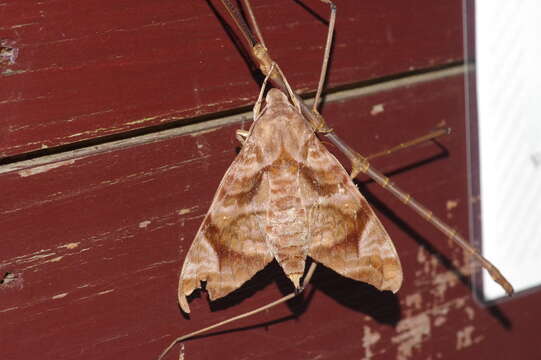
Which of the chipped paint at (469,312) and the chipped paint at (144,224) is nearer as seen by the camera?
the chipped paint at (144,224)

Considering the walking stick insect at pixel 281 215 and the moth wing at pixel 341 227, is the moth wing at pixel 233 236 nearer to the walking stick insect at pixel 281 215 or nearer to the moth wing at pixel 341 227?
the walking stick insect at pixel 281 215

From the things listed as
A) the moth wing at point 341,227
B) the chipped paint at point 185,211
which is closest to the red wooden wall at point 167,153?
the chipped paint at point 185,211

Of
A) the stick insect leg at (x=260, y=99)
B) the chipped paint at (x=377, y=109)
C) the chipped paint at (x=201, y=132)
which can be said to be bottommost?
the chipped paint at (x=377, y=109)

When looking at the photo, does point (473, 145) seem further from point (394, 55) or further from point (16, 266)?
point (16, 266)

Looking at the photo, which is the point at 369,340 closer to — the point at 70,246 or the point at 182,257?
the point at 182,257

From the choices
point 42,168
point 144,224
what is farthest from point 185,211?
point 42,168

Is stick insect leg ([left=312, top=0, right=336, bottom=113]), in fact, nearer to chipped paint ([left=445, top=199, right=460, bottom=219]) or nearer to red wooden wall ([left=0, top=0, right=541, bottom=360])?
red wooden wall ([left=0, top=0, right=541, bottom=360])

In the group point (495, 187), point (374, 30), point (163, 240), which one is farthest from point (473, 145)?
point (163, 240)
